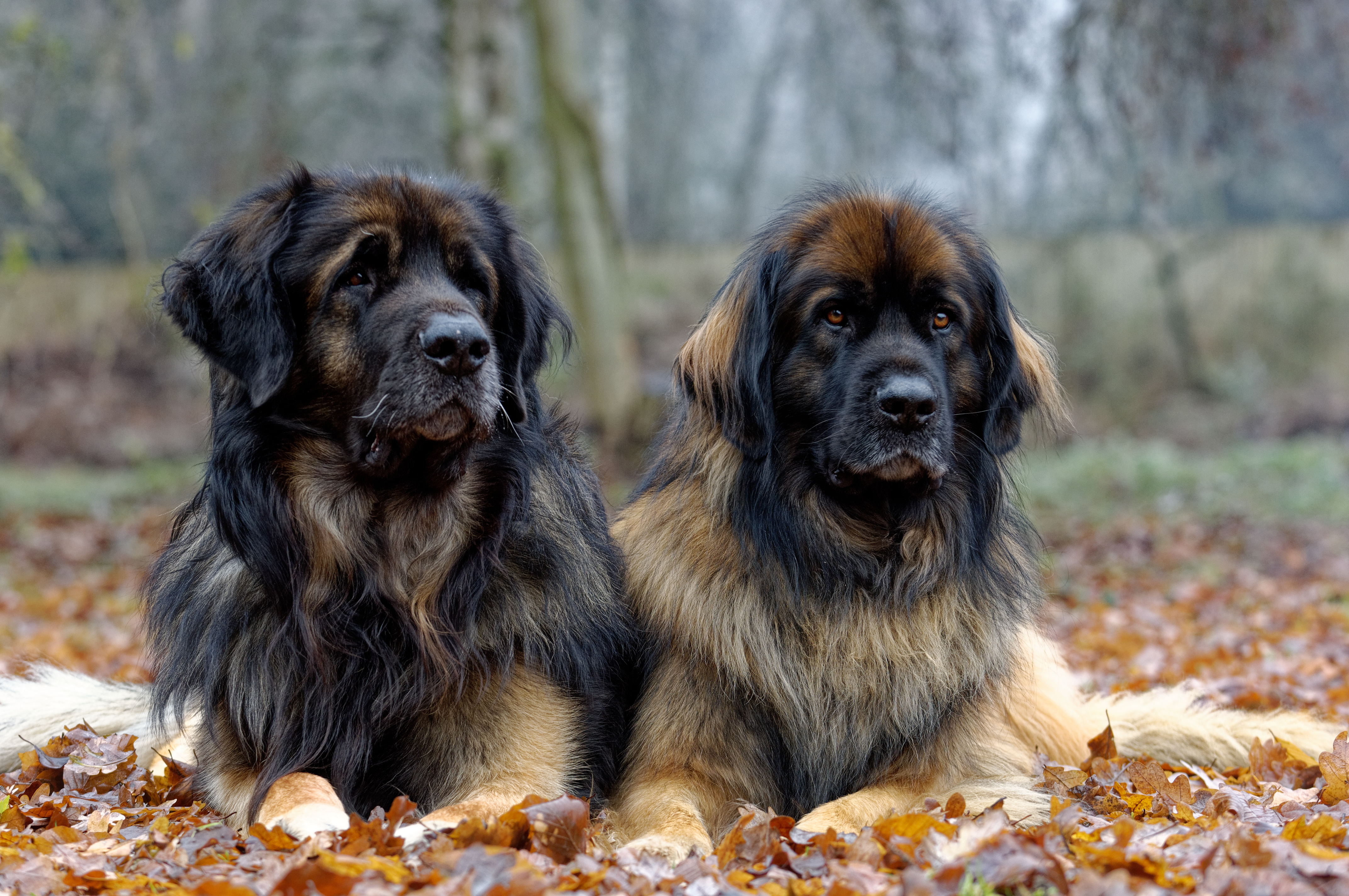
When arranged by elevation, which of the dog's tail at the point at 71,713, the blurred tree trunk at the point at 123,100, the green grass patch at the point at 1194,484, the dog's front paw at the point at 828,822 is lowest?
the green grass patch at the point at 1194,484

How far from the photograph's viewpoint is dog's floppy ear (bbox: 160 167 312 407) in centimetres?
365

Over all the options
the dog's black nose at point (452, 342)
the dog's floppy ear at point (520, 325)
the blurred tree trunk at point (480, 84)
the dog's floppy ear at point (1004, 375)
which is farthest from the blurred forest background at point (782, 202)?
the dog's black nose at point (452, 342)

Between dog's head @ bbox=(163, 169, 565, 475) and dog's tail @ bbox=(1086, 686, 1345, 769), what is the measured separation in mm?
2832

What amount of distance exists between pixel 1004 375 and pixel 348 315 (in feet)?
7.47

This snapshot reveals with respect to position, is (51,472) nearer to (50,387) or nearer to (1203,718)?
(50,387)

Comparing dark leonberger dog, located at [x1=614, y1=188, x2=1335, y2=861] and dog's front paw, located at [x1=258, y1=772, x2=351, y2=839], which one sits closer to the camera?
dog's front paw, located at [x1=258, y1=772, x2=351, y2=839]

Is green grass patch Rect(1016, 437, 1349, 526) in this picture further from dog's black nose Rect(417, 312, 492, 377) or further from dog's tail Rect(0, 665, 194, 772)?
dog's black nose Rect(417, 312, 492, 377)

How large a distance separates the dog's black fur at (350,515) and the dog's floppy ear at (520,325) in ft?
0.36

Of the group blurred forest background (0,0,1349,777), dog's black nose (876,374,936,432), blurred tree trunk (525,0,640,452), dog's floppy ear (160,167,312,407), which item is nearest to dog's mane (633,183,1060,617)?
dog's black nose (876,374,936,432)

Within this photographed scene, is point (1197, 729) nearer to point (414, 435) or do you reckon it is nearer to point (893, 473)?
point (893, 473)

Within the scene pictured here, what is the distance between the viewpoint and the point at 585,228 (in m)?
13.0

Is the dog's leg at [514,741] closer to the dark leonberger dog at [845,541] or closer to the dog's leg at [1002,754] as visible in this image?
the dark leonberger dog at [845,541]

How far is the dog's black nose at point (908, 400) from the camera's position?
12.4 feet

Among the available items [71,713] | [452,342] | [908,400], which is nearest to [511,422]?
[452,342]
